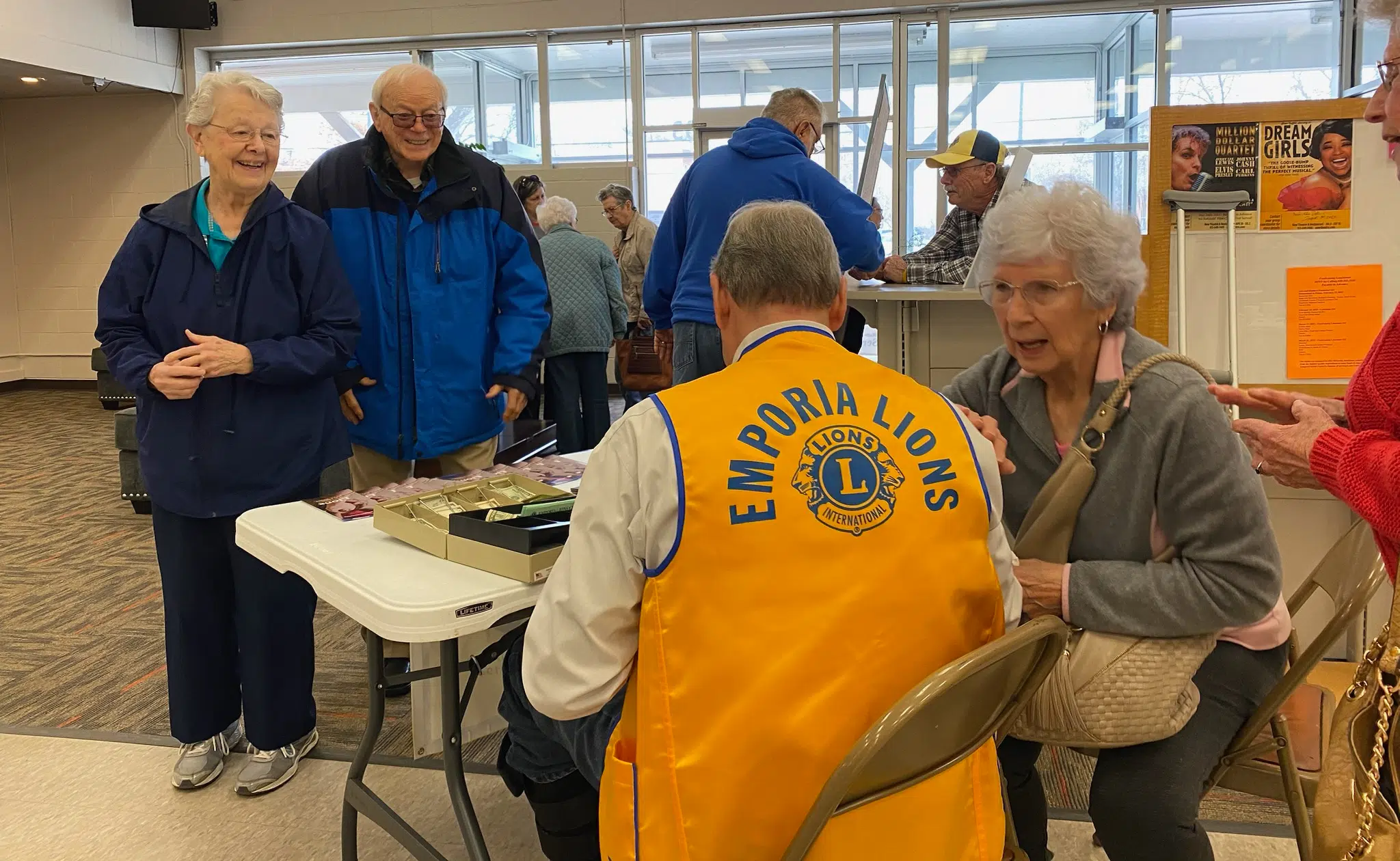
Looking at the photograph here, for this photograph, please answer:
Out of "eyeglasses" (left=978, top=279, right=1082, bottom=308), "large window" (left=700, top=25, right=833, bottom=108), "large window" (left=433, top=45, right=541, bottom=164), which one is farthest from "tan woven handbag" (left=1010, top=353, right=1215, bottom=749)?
"large window" (left=433, top=45, right=541, bottom=164)

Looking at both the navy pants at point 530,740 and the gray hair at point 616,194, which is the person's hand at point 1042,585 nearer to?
the navy pants at point 530,740

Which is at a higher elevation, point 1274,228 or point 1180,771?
point 1274,228

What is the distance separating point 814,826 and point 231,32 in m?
10.2

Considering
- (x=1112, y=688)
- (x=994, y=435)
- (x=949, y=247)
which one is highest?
(x=949, y=247)

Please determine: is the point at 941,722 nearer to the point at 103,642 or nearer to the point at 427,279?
the point at 427,279

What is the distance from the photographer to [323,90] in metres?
9.60

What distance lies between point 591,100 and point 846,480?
8550mm

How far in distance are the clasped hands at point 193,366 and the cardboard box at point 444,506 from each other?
697 mm

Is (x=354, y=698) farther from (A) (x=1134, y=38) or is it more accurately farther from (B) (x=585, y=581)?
(A) (x=1134, y=38)

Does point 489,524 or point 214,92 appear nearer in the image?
point 489,524

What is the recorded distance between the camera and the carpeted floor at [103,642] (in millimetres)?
2637

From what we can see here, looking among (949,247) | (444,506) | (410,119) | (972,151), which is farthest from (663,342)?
(444,506)

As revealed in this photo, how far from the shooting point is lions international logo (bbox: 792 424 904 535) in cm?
113

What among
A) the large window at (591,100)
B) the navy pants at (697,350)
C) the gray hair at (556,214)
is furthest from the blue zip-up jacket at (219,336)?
the large window at (591,100)
